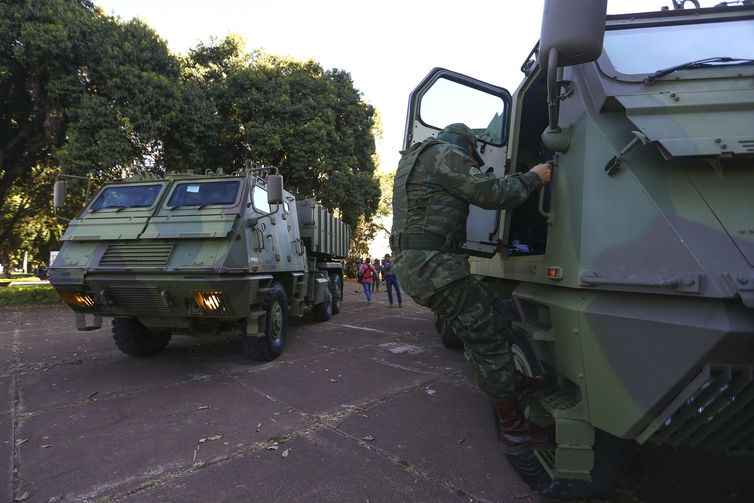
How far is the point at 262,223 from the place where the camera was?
202 inches

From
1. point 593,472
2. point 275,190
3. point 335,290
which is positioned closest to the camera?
point 593,472

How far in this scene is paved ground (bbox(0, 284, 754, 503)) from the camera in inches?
93.4

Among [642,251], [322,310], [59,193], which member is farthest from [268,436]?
[322,310]

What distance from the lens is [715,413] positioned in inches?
60.7

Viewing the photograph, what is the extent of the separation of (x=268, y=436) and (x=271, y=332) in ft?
→ 7.21

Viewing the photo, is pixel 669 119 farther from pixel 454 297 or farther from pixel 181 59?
pixel 181 59

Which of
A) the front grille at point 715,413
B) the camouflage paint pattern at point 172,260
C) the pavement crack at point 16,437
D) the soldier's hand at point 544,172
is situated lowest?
the pavement crack at point 16,437

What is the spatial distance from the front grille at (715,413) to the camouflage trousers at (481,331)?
652 mm

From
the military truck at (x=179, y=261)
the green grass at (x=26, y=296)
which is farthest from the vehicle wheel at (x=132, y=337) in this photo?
the green grass at (x=26, y=296)

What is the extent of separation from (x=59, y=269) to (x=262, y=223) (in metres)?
2.07

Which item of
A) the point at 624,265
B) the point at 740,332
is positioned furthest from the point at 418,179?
the point at 740,332

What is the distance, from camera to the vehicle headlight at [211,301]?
4.19 meters

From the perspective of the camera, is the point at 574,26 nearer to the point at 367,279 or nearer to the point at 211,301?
the point at 211,301

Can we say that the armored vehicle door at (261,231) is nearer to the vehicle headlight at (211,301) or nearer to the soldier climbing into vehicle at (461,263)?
the vehicle headlight at (211,301)
